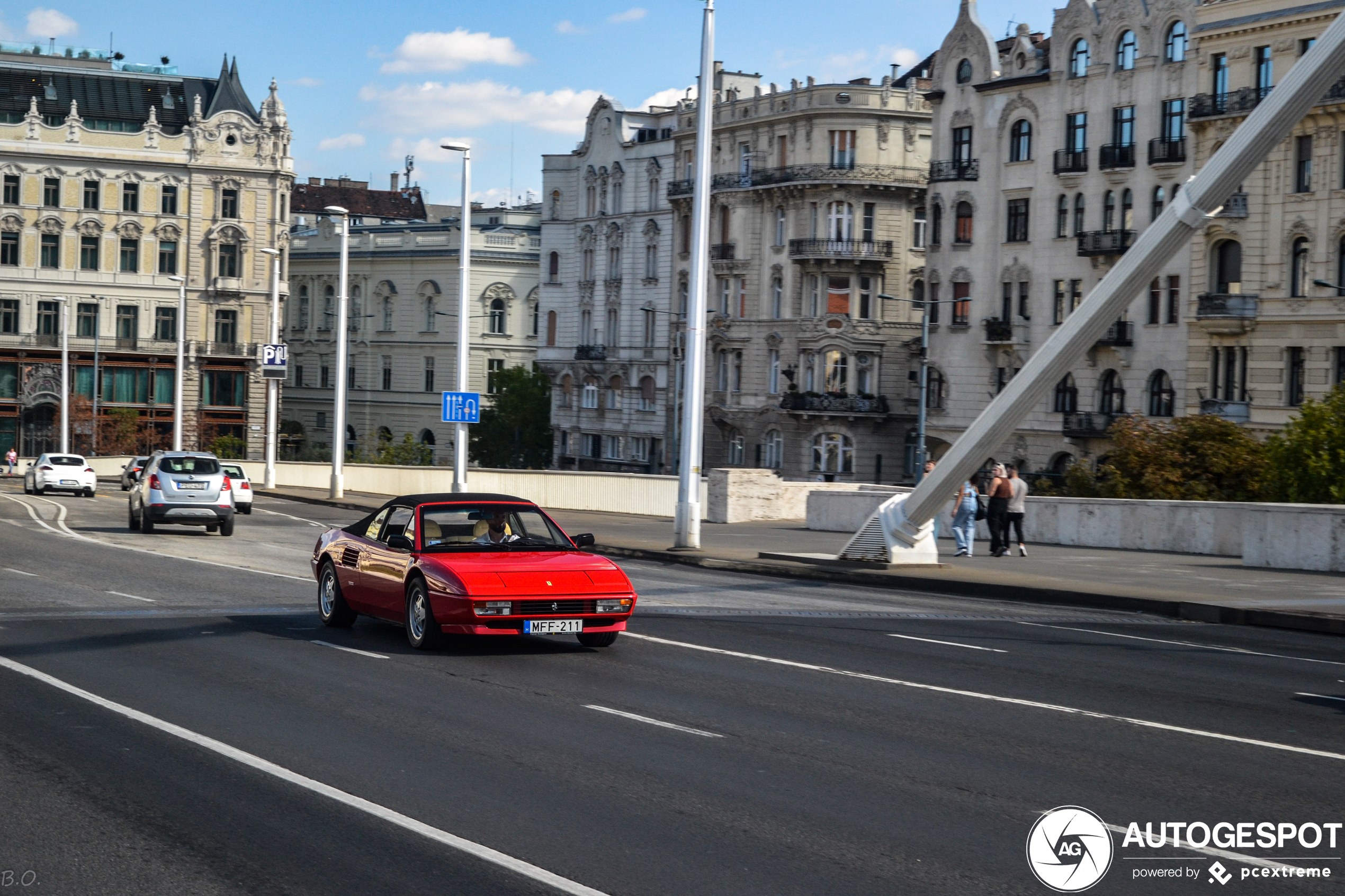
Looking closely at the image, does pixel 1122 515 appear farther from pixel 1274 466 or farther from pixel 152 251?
pixel 152 251

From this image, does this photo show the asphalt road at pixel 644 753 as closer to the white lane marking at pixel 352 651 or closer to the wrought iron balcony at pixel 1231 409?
the white lane marking at pixel 352 651

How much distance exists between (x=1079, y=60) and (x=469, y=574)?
56348mm

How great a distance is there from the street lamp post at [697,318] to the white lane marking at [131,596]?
10.5 meters

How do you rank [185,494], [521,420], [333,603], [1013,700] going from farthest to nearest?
1. [521,420]
2. [185,494]
3. [333,603]
4. [1013,700]

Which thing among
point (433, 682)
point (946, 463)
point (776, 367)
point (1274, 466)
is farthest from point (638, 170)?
point (433, 682)

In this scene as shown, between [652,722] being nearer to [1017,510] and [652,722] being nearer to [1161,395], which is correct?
[1017,510]

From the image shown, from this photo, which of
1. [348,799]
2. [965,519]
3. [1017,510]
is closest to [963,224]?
[1017,510]

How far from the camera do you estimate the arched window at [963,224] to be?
69375mm

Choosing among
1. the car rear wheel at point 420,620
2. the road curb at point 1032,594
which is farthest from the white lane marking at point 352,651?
the road curb at point 1032,594

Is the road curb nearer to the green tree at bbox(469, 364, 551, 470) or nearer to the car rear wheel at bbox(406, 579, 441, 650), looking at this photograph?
the car rear wheel at bbox(406, 579, 441, 650)

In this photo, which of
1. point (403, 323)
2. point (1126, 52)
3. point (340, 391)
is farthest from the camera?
point (403, 323)

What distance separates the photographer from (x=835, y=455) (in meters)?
76.9

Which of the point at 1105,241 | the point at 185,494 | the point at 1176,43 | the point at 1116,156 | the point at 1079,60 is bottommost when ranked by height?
the point at 185,494

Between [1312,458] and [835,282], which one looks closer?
[1312,458]
